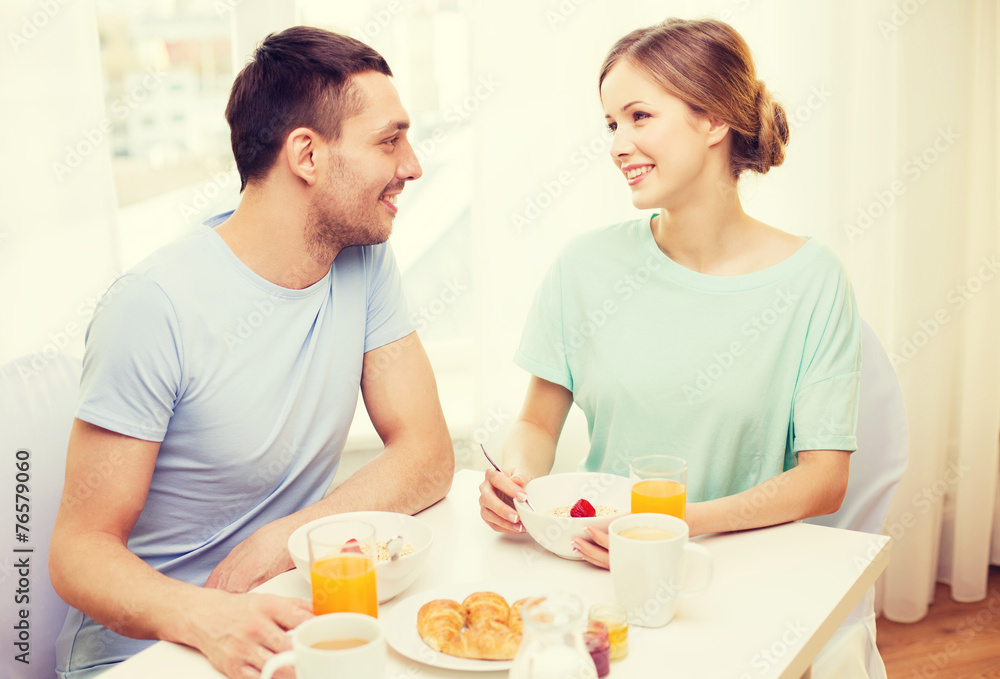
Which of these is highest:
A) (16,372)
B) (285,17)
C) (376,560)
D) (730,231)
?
(285,17)

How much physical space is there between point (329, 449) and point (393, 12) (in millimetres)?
1225

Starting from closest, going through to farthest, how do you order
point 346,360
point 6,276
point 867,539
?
point 867,539, point 346,360, point 6,276

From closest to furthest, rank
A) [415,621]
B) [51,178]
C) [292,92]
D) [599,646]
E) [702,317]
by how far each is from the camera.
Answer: [599,646]
[415,621]
[292,92]
[702,317]
[51,178]

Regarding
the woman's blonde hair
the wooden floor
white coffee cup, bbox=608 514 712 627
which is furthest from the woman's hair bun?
the wooden floor

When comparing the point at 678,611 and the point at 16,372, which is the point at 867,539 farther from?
the point at 16,372

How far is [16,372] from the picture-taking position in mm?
1327

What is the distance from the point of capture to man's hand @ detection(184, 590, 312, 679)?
879 mm

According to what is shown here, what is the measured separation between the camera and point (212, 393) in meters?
1.26

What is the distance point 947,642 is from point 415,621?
2.02 meters

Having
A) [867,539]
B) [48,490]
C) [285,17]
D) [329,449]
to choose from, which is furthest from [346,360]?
[285,17]

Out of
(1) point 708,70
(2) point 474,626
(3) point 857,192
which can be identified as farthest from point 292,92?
(3) point 857,192

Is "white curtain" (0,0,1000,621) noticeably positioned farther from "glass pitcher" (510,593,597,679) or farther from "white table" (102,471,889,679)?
"glass pitcher" (510,593,597,679)

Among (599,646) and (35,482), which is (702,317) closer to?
(599,646)

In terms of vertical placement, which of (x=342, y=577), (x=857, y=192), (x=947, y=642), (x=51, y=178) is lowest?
(x=947, y=642)
